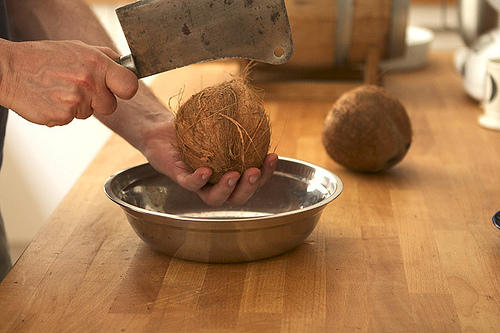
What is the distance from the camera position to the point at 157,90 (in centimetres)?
184

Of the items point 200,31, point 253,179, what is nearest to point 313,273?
point 253,179

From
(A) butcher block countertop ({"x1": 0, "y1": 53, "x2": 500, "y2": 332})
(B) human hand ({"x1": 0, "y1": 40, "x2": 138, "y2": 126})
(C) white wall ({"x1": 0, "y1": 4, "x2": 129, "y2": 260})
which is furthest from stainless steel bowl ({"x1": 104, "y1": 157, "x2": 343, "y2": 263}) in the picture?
(C) white wall ({"x1": 0, "y1": 4, "x2": 129, "y2": 260})

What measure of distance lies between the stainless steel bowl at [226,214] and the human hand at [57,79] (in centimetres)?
14

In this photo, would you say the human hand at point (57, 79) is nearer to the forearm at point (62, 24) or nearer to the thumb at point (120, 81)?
the thumb at point (120, 81)

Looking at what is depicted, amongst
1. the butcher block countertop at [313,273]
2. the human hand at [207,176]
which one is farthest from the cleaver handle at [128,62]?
the butcher block countertop at [313,273]

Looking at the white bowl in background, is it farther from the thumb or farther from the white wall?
the thumb

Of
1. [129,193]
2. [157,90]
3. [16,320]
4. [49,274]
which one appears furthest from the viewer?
[157,90]

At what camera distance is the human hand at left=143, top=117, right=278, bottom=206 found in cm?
90

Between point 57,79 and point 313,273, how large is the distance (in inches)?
18.1

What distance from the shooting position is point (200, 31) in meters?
0.89

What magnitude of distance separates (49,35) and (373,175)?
0.71 m

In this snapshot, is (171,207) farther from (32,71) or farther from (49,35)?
(49,35)

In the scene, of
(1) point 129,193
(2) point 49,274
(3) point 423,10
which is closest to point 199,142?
Answer: (1) point 129,193

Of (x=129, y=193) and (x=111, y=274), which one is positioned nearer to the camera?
(x=111, y=274)
